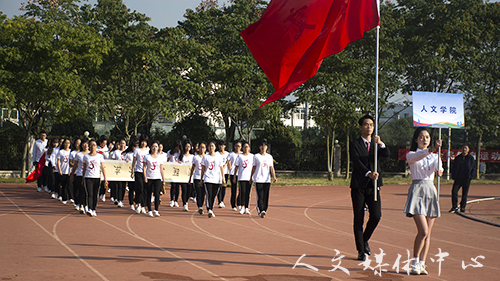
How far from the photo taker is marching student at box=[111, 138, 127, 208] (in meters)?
15.4

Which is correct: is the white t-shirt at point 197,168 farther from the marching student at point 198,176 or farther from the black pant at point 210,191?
the black pant at point 210,191

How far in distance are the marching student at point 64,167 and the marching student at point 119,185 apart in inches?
53.5

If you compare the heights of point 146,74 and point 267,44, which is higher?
point 146,74

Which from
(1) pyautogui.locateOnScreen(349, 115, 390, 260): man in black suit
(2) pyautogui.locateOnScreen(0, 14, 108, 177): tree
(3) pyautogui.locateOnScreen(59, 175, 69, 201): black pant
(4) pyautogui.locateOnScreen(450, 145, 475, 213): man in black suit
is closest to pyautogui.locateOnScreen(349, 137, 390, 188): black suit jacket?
(1) pyautogui.locateOnScreen(349, 115, 390, 260): man in black suit

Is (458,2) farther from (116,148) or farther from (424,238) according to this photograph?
(424,238)

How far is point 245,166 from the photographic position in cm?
1402

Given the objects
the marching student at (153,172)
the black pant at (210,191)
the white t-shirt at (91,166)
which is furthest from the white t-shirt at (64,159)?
the black pant at (210,191)

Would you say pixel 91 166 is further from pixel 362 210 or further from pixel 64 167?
pixel 362 210

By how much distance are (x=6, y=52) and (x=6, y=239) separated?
16.5 metres

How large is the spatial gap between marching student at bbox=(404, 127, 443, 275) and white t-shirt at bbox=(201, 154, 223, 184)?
709 cm

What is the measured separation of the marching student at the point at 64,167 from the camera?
621 inches

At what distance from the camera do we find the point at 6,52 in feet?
76.0

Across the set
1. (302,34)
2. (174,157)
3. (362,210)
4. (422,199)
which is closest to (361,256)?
(362,210)

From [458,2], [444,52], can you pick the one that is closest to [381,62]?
[444,52]
